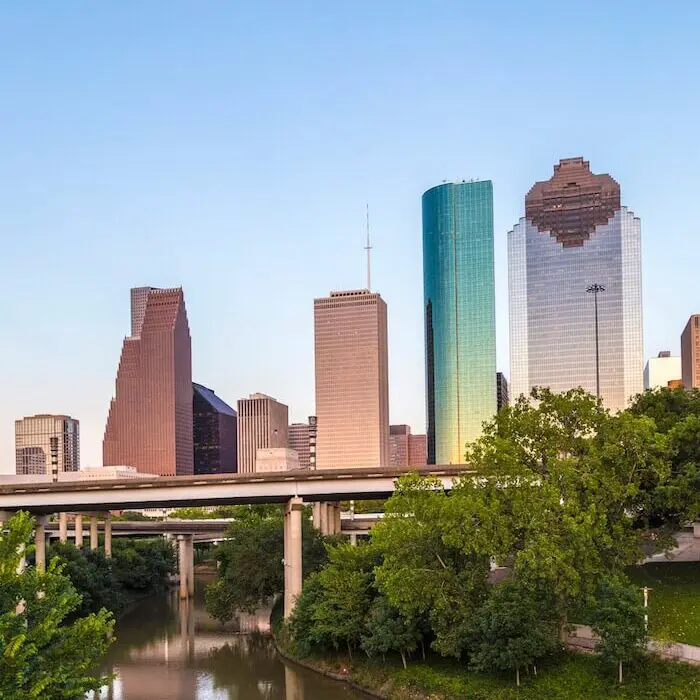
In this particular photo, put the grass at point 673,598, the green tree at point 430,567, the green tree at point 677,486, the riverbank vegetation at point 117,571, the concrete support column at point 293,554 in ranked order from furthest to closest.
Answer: the riverbank vegetation at point 117,571 < the concrete support column at point 293,554 < the green tree at point 677,486 < the green tree at point 430,567 < the grass at point 673,598

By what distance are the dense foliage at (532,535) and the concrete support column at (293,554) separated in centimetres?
1272

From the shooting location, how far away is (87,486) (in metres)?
58.9

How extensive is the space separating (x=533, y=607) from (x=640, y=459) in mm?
8222

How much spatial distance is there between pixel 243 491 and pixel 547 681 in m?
27.1

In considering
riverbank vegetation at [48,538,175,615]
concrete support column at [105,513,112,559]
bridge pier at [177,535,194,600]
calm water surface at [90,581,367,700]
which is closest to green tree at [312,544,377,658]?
calm water surface at [90,581,367,700]

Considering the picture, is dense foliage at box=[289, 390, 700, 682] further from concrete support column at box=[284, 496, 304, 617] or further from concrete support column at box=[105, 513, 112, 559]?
concrete support column at box=[105, 513, 112, 559]

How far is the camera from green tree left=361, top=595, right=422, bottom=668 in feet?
132

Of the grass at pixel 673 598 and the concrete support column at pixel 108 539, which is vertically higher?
the grass at pixel 673 598

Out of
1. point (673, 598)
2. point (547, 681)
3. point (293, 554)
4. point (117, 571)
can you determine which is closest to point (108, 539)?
point (117, 571)

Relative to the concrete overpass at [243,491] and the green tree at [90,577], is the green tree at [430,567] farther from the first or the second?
the green tree at [90,577]

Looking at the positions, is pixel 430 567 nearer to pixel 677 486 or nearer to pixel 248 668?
pixel 677 486

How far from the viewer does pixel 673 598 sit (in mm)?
41688

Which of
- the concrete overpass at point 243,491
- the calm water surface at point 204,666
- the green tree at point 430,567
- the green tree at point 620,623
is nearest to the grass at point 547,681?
the green tree at point 620,623

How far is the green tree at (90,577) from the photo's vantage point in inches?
2785
